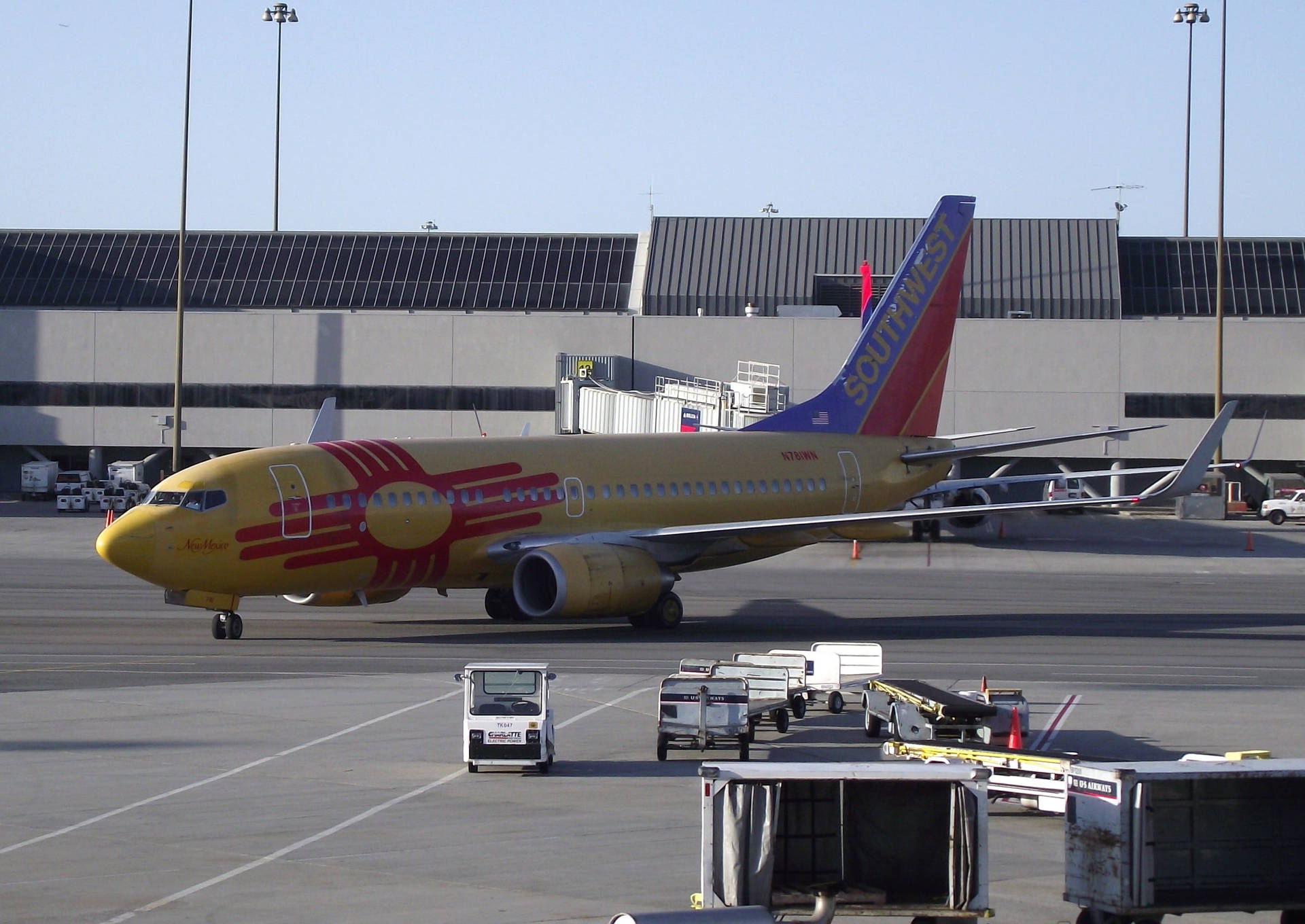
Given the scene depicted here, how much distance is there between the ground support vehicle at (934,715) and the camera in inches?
775

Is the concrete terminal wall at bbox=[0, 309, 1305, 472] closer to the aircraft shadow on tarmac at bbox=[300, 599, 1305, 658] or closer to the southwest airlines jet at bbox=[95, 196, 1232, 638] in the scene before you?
the southwest airlines jet at bbox=[95, 196, 1232, 638]

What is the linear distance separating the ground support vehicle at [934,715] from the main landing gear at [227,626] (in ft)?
53.4

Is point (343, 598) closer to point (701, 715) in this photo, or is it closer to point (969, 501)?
point (701, 715)

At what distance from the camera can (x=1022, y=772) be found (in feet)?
54.4

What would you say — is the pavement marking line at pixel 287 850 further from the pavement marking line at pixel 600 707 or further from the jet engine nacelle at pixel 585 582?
the jet engine nacelle at pixel 585 582

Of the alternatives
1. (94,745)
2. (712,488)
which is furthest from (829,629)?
(94,745)

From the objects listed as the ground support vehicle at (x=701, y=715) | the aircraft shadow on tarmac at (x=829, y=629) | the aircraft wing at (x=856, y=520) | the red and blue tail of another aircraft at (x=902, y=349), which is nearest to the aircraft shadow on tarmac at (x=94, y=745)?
the ground support vehicle at (x=701, y=715)

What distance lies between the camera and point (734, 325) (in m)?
73.9

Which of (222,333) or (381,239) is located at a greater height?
(381,239)

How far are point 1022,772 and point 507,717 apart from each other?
6379mm

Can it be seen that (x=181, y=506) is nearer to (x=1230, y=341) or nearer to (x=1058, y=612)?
(x=1058, y=612)

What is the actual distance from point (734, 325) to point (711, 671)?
52626 mm

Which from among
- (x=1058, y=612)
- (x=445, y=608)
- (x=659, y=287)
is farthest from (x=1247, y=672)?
(x=659, y=287)

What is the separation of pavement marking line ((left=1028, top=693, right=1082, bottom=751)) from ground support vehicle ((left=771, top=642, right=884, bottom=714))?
9.30ft
